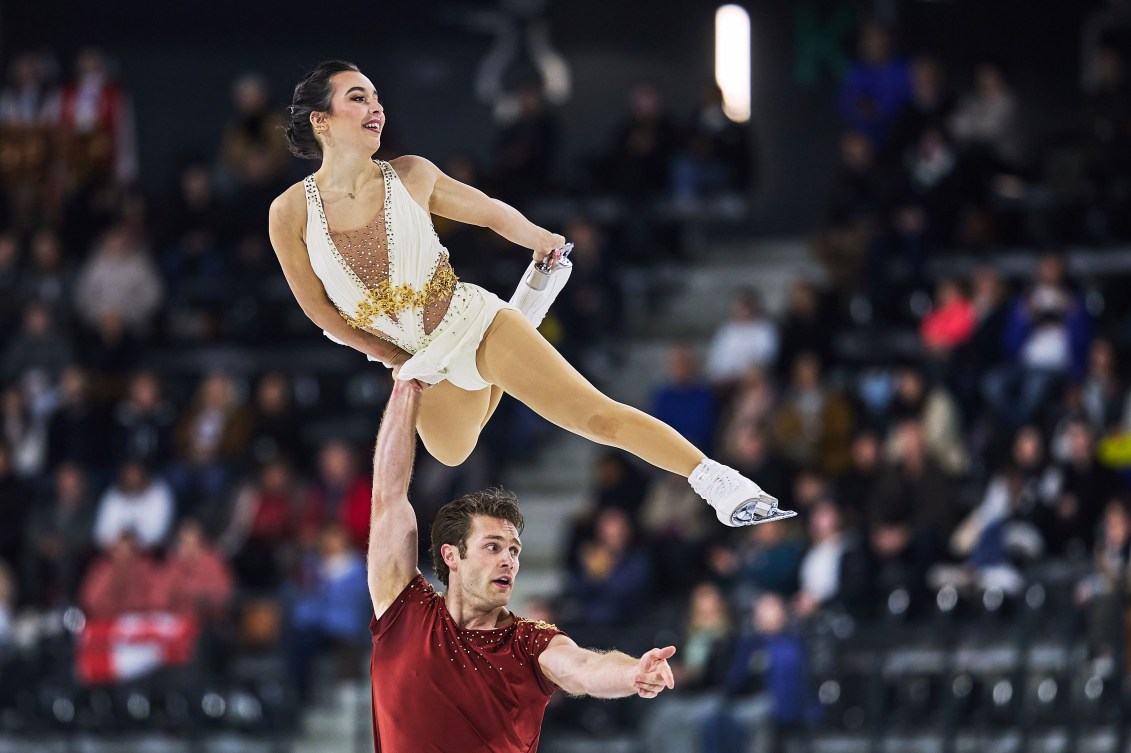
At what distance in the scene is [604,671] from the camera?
5.06 metres

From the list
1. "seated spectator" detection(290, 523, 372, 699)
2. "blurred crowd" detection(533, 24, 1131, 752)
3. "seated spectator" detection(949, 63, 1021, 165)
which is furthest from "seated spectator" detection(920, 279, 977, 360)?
"seated spectator" detection(290, 523, 372, 699)

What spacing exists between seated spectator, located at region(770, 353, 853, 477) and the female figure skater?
656 centimetres

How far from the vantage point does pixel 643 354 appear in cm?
1497

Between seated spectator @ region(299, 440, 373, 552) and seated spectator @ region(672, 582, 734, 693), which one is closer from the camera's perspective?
seated spectator @ region(672, 582, 734, 693)

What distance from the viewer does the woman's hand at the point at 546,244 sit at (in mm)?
6137

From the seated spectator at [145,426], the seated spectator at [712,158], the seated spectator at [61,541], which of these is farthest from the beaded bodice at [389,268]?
the seated spectator at [712,158]

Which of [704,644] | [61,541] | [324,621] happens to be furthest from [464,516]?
[61,541]

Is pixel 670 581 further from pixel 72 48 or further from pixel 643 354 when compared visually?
pixel 72 48

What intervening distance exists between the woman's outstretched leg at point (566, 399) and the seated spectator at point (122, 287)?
9.94 metres

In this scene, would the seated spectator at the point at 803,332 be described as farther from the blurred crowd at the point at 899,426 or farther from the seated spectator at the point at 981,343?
the seated spectator at the point at 981,343

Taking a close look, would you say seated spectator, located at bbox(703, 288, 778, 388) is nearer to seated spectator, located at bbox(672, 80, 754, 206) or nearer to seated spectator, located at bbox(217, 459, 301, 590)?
seated spectator, located at bbox(672, 80, 754, 206)

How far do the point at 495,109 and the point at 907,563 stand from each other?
27.7 feet

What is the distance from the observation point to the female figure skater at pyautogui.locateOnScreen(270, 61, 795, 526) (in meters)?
5.64

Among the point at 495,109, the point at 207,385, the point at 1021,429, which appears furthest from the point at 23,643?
the point at 495,109
